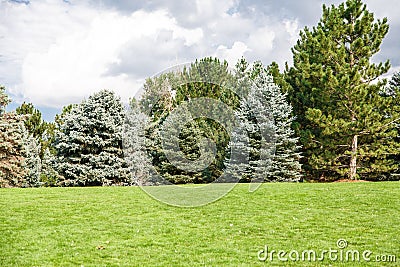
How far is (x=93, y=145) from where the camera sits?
23734 millimetres

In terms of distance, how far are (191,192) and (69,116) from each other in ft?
41.0

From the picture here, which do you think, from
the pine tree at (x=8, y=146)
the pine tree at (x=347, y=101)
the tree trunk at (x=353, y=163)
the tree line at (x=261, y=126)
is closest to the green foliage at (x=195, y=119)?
the tree line at (x=261, y=126)

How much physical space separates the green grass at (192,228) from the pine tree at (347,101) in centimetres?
818

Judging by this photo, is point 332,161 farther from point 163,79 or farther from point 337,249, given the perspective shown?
point 337,249

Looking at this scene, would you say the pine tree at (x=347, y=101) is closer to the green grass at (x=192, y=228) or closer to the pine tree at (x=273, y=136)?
the pine tree at (x=273, y=136)

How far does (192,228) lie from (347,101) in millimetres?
14839

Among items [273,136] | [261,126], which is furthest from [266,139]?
[261,126]

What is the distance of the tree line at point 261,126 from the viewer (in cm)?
2064

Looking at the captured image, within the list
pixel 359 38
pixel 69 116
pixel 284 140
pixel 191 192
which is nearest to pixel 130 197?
pixel 191 192

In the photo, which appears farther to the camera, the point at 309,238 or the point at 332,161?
the point at 332,161

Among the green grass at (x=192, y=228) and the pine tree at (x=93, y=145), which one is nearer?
the green grass at (x=192, y=228)

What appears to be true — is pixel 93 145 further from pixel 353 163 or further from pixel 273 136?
pixel 353 163

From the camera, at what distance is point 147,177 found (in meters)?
25.0

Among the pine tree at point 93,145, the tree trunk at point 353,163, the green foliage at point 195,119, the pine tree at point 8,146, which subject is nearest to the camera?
the green foliage at point 195,119
